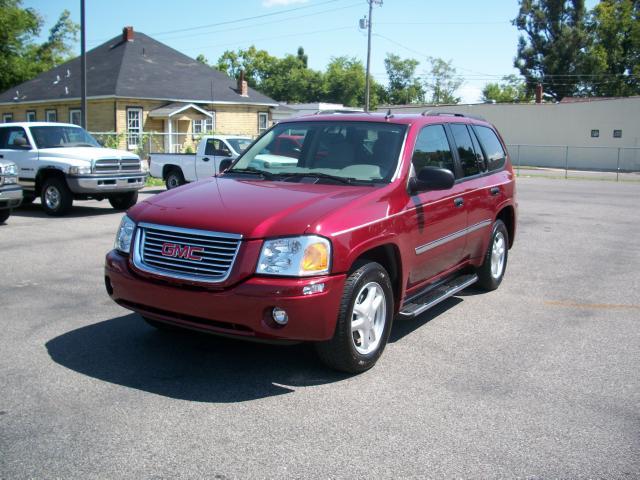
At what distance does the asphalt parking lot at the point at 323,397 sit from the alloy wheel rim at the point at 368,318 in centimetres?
23

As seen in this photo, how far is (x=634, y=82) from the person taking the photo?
71.8 metres

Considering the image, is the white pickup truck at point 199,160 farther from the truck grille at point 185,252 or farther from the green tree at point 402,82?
the green tree at point 402,82

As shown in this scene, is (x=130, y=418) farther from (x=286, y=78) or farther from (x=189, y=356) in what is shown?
(x=286, y=78)

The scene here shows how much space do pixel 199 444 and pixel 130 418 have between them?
57 cm

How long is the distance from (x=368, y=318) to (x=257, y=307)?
96cm

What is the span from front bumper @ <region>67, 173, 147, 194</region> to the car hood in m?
8.74

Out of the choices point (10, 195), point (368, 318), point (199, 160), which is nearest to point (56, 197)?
point (10, 195)

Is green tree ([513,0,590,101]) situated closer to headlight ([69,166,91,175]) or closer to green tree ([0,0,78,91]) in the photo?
green tree ([0,0,78,91])

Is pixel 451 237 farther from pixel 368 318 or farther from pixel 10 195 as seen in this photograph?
pixel 10 195

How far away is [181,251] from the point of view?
183 inches

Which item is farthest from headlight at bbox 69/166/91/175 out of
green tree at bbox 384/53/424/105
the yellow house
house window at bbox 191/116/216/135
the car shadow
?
green tree at bbox 384/53/424/105

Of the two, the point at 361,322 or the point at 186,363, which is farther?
the point at 186,363

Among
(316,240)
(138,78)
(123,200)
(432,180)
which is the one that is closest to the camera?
(316,240)

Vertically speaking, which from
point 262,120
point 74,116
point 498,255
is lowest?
point 498,255
